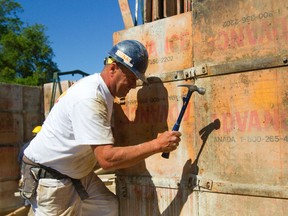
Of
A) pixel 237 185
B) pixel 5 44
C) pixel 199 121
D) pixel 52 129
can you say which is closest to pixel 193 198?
pixel 237 185

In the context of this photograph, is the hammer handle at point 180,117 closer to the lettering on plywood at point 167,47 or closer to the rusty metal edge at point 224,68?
the rusty metal edge at point 224,68

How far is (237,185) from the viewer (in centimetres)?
268

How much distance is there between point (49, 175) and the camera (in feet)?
10.2

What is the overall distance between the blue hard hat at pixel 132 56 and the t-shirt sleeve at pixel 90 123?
377mm

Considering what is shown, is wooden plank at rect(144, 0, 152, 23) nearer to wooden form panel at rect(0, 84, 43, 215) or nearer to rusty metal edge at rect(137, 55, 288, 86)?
rusty metal edge at rect(137, 55, 288, 86)

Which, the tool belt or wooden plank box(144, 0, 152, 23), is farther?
wooden plank box(144, 0, 152, 23)

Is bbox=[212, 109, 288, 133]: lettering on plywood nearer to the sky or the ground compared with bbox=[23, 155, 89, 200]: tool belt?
nearer to the sky

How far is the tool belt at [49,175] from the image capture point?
3.09m

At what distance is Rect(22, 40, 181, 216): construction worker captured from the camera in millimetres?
2660

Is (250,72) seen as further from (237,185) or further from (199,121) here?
(237,185)

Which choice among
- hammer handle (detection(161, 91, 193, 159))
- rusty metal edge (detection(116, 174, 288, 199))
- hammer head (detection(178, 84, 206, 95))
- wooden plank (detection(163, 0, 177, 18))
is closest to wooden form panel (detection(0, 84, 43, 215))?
rusty metal edge (detection(116, 174, 288, 199))

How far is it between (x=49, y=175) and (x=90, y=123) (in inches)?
31.1

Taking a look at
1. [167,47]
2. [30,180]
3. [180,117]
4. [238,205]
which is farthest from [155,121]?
[30,180]

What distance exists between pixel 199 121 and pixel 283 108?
26.9 inches
